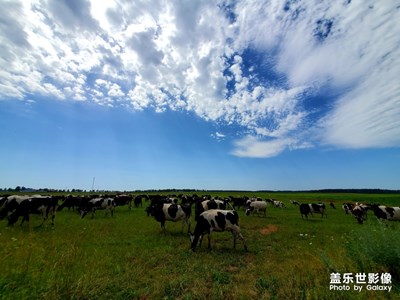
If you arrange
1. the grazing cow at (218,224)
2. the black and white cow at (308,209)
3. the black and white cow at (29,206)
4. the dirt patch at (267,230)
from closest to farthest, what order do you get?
the grazing cow at (218,224) < the black and white cow at (29,206) < the dirt patch at (267,230) < the black and white cow at (308,209)

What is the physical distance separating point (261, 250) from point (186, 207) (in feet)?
22.8

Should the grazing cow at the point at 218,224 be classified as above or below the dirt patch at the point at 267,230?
above

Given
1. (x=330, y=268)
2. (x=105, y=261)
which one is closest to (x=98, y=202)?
(x=105, y=261)

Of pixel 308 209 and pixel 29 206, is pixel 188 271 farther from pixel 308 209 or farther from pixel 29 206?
pixel 308 209

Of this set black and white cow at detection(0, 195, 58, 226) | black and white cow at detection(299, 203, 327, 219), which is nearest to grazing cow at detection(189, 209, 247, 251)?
black and white cow at detection(0, 195, 58, 226)

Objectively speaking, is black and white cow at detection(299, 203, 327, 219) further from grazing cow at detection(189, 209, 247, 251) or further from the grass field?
grazing cow at detection(189, 209, 247, 251)

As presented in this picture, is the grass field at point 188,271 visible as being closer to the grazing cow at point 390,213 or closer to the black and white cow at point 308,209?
the black and white cow at point 308,209

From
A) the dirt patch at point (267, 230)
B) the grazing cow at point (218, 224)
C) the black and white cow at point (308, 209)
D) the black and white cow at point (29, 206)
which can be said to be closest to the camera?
the grazing cow at point (218, 224)

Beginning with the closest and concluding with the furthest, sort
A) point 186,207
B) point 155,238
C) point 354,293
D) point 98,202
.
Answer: point 354,293 < point 155,238 < point 186,207 < point 98,202

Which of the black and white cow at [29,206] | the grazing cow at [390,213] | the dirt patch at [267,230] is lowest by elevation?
the dirt patch at [267,230]

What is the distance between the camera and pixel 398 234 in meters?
6.23

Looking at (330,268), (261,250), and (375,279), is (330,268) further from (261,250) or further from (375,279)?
(261,250)

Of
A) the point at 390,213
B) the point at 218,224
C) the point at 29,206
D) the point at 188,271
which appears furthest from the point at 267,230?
the point at 29,206

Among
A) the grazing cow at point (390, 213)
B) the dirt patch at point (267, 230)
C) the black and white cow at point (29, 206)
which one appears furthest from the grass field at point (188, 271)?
the grazing cow at point (390, 213)
